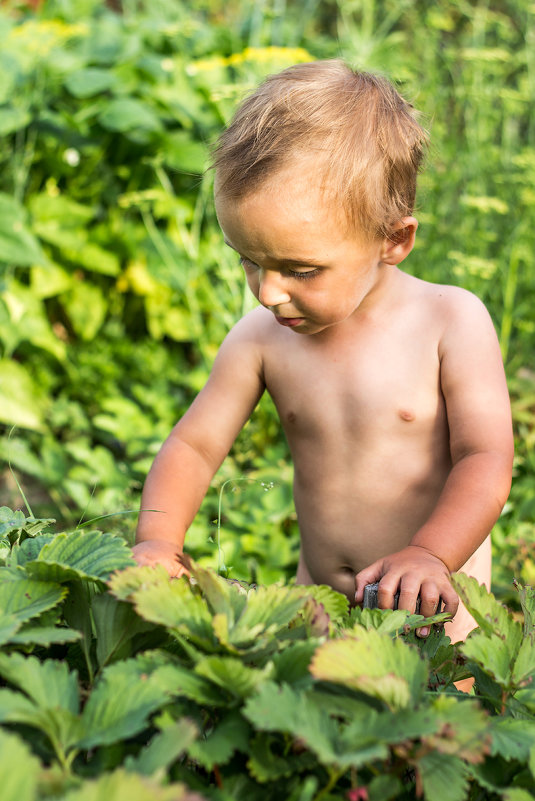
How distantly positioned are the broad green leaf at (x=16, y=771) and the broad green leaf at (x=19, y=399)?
283 cm

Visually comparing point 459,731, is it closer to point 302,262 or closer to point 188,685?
point 188,685

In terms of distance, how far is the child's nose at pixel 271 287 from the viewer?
148 cm

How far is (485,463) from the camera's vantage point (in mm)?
1514

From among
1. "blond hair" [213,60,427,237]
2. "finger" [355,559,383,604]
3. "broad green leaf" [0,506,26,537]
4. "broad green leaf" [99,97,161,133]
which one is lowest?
"finger" [355,559,383,604]

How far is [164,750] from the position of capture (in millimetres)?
577

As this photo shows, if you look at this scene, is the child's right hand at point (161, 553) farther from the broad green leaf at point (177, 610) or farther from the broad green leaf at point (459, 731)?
the broad green leaf at point (459, 731)

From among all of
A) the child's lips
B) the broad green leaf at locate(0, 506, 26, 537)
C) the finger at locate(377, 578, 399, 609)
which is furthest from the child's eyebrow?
the broad green leaf at locate(0, 506, 26, 537)

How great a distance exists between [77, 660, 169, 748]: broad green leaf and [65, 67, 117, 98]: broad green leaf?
324 cm

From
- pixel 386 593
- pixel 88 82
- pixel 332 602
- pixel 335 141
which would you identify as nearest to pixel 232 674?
pixel 332 602

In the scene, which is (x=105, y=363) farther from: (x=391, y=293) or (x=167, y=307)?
(x=391, y=293)

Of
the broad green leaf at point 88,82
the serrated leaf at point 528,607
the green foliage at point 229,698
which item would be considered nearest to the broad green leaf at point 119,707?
the green foliage at point 229,698

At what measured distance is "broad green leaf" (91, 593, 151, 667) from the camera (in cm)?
79

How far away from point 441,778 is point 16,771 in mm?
298

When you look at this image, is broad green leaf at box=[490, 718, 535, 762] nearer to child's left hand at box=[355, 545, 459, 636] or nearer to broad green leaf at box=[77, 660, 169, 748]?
broad green leaf at box=[77, 660, 169, 748]
